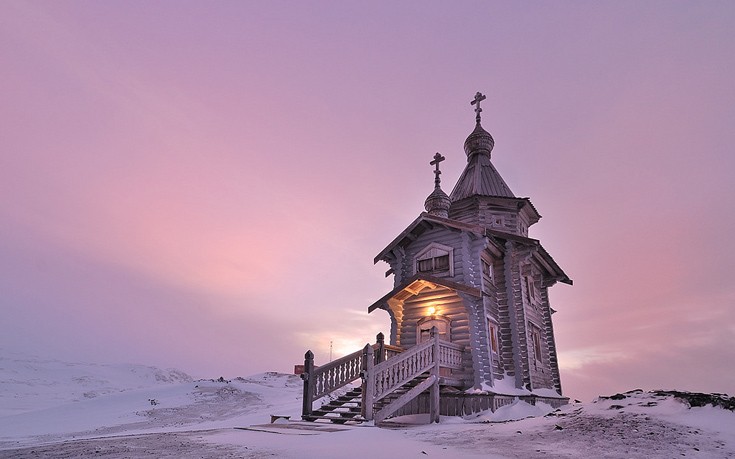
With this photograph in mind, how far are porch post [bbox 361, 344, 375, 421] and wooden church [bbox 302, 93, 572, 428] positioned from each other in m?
0.03

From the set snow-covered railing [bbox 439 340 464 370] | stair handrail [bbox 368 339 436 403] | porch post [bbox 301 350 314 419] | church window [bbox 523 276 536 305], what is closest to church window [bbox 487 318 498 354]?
snow-covered railing [bbox 439 340 464 370]

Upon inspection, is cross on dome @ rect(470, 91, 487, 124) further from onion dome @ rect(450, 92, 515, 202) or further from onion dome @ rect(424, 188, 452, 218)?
onion dome @ rect(424, 188, 452, 218)

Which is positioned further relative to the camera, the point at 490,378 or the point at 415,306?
the point at 415,306

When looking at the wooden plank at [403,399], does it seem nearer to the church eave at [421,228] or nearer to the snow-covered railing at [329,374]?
the snow-covered railing at [329,374]

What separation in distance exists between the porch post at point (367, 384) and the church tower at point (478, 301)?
527 centimetres

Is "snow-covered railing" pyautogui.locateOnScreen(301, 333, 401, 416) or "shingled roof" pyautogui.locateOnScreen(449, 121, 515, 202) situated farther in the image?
"shingled roof" pyautogui.locateOnScreen(449, 121, 515, 202)

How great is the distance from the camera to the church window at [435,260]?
19.3 meters

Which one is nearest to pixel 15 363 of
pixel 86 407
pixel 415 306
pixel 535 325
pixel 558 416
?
pixel 86 407

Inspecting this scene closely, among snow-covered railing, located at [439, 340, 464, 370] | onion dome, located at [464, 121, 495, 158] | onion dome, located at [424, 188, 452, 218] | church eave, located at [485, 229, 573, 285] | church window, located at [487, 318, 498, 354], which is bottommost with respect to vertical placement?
snow-covered railing, located at [439, 340, 464, 370]

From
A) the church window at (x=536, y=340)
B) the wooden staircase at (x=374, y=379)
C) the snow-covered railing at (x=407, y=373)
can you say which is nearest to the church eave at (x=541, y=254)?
the church window at (x=536, y=340)

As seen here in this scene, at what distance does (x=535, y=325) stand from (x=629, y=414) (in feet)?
45.0

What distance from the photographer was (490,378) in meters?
17.0

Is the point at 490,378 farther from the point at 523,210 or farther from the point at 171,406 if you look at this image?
the point at 171,406

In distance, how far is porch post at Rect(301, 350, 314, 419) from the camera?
44.2 feet
